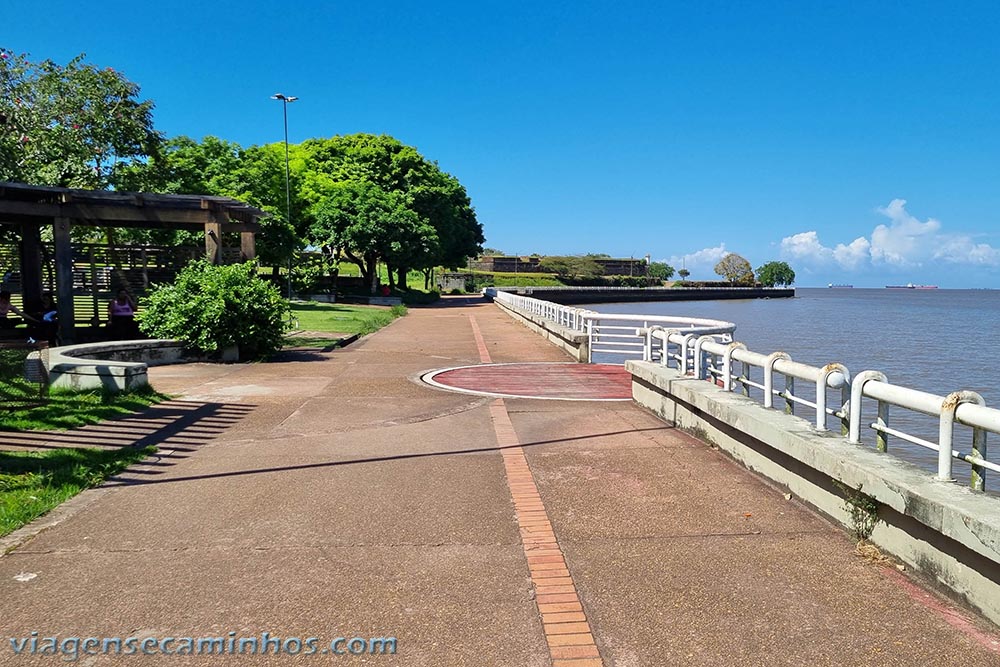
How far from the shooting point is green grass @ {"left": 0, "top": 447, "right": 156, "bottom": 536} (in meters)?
5.00

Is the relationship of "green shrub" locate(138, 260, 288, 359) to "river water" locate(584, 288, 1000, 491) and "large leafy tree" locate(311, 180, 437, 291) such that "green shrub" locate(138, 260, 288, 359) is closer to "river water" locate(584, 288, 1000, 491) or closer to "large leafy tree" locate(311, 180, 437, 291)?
"river water" locate(584, 288, 1000, 491)

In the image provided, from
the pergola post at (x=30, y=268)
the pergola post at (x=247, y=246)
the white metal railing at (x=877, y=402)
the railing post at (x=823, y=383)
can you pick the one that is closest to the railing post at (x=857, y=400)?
the white metal railing at (x=877, y=402)

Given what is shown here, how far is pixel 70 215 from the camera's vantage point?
608 inches

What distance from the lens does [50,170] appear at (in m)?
25.1

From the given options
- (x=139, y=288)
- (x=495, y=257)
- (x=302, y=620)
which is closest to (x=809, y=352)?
(x=139, y=288)

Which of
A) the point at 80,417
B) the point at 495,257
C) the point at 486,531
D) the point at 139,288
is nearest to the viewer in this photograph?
the point at 486,531

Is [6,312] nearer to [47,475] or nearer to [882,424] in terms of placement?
[47,475]

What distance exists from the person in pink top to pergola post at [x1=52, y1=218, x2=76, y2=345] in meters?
0.78

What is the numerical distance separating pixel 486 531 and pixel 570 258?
488ft

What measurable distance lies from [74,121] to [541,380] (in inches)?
921

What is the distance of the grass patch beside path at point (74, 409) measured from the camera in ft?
24.6

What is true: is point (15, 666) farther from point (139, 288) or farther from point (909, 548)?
point (139, 288)

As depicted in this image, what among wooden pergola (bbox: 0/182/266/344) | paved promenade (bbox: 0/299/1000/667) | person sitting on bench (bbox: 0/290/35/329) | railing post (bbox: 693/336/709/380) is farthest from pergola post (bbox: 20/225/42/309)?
railing post (bbox: 693/336/709/380)

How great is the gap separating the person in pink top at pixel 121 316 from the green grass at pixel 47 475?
10.2 meters
